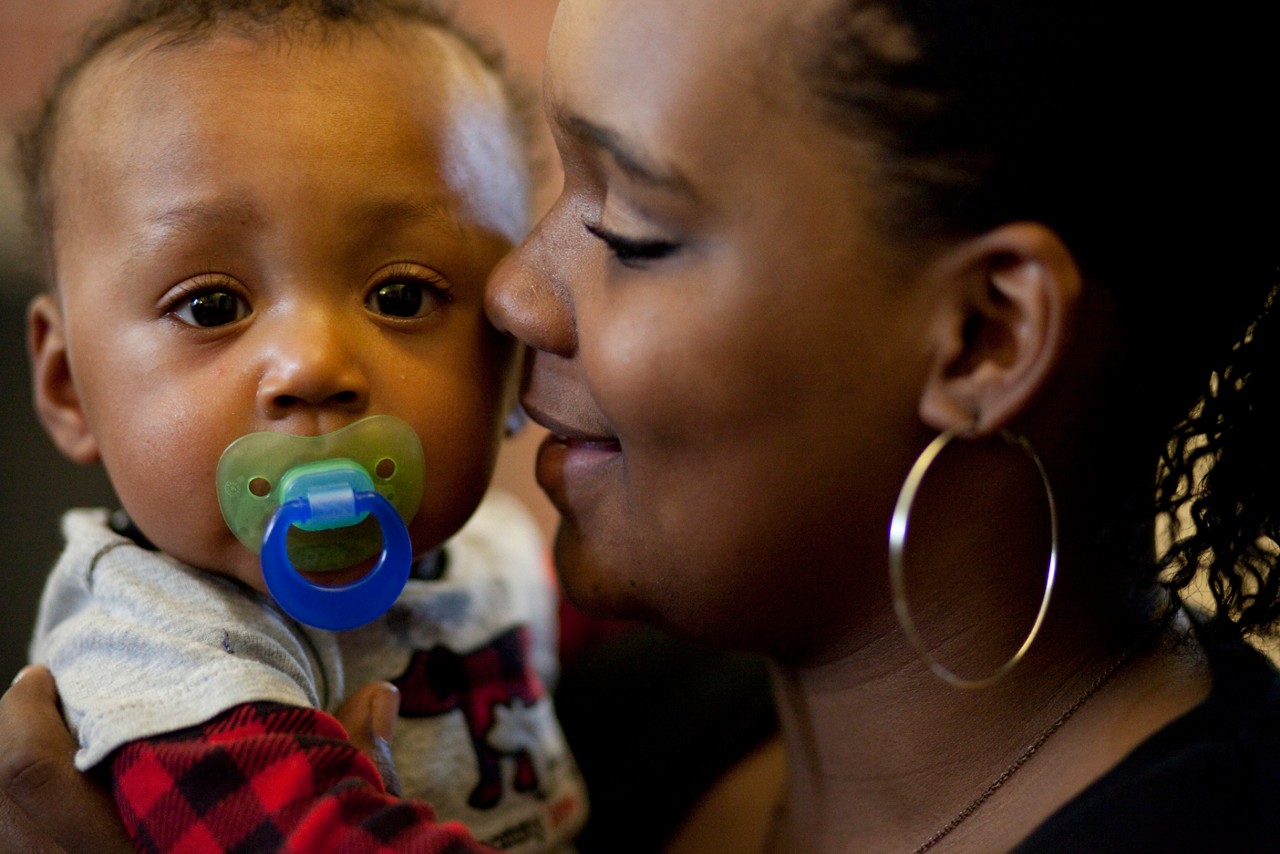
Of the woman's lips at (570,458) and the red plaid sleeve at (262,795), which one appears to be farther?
the woman's lips at (570,458)

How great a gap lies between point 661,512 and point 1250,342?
0.52 meters

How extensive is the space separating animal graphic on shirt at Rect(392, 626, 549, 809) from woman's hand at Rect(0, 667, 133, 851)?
0.30 meters

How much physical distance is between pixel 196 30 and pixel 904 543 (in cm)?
79

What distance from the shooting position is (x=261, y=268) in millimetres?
1049

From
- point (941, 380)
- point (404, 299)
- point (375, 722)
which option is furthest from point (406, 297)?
point (941, 380)

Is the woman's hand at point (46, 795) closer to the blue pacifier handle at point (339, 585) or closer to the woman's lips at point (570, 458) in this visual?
the blue pacifier handle at point (339, 585)

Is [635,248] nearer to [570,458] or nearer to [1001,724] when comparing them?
[570,458]

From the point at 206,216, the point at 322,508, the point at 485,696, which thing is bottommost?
the point at 485,696

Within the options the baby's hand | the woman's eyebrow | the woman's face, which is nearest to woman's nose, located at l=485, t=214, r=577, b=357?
the woman's face

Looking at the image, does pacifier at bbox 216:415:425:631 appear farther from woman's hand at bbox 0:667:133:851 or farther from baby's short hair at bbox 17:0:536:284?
baby's short hair at bbox 17:0:536:284

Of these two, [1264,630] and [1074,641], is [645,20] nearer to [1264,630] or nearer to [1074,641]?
[1074,641]

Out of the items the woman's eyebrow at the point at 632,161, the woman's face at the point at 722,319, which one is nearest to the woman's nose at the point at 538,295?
the woman's face at the point at 722,319

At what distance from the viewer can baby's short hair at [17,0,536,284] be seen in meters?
1.12

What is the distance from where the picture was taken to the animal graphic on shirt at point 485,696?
1223 millimetres
